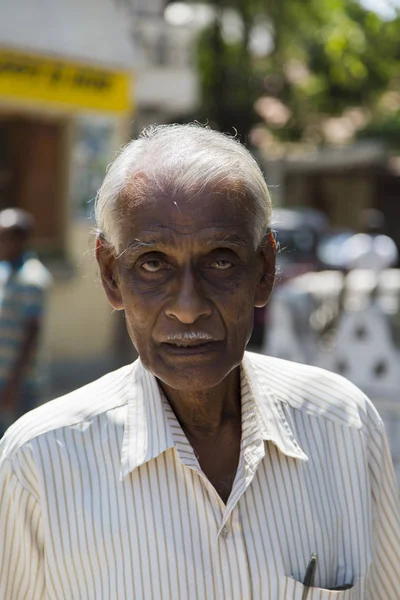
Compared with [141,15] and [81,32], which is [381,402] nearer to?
[81,32]

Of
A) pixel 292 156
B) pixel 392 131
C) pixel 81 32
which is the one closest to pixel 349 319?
pixel 81 32

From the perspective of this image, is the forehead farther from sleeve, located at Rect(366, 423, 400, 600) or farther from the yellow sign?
the yellow sign

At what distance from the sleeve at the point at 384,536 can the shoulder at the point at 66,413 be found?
1.48 feet

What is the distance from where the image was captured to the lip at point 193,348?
1498mm

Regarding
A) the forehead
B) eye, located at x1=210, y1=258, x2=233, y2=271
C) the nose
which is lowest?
the nose

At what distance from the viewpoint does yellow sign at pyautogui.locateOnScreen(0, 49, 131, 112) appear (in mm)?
6957

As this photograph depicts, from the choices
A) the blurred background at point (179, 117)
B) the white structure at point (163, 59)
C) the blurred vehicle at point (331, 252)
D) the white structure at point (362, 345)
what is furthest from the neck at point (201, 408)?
the white structure at point (163, 59)

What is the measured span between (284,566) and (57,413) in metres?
0.42

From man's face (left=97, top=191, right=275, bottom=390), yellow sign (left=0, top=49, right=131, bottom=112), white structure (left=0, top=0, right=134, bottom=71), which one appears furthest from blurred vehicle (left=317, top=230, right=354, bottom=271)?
man's face (left=97, top=191, right=275, bottom=390)

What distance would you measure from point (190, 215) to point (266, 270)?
211 millimetres

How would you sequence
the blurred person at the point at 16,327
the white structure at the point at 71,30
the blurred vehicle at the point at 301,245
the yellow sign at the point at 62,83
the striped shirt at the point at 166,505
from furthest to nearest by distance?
the blurred vehicle at the point at 301,245 < the yellow sign at the point at 62,83 < the white structure at the point at 71,30 < the blurred person at the point at 16,327 < the striped shirt at the point at 166,505

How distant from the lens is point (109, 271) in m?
1.62

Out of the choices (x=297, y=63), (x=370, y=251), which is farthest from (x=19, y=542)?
(x=297, y=63)

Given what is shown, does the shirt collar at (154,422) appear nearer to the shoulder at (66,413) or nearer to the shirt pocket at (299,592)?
the shoulder at (66,413)
